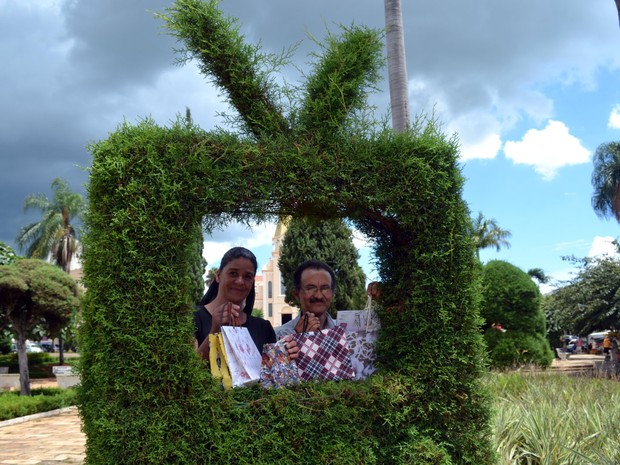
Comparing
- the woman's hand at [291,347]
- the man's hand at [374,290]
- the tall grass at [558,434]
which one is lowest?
the tall grass at [558,434]

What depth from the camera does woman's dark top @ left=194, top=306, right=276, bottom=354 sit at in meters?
3.96

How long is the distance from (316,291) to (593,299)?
64.0 ft

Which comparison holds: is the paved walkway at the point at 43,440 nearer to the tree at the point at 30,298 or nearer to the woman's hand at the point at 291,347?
the tree at the point at 30,298

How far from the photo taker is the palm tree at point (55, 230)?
115 ft

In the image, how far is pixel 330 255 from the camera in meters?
14.0

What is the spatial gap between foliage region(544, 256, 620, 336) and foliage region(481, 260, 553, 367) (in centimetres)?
506

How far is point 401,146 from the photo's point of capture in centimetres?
371

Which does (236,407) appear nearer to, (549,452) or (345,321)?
(345,321)

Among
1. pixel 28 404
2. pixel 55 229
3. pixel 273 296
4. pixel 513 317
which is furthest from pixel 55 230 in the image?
pixel 513 317

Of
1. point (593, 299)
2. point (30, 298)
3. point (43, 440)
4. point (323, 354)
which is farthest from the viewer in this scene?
point (593, 299)

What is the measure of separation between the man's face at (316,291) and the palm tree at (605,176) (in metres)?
37.0

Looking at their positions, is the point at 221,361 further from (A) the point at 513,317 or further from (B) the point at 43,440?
(A) the point at 513,317

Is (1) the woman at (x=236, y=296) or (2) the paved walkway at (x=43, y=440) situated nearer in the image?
(1) the woman at (x=236, y=296)

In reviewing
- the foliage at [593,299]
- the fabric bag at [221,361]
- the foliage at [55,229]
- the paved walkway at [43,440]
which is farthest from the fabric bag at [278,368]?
the foliage at [55,229]
